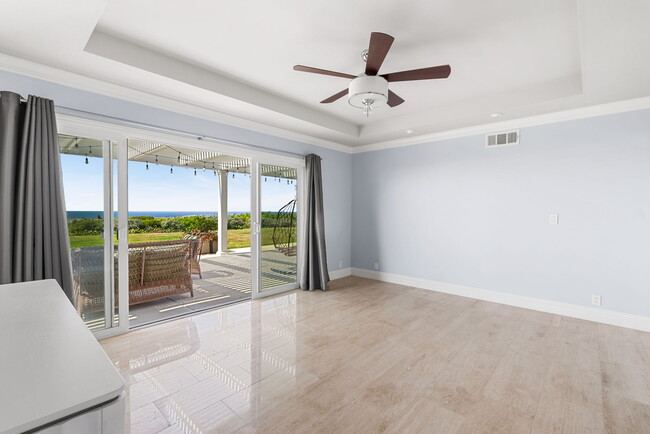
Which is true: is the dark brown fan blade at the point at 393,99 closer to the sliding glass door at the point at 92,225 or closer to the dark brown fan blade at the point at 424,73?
the dark brown fan blade at the point at 424,73

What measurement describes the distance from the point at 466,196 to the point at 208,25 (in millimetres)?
3808

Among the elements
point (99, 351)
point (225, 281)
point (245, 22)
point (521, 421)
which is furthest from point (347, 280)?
point (99, 351)

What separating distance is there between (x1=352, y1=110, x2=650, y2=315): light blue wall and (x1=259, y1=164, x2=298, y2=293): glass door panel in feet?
5.00

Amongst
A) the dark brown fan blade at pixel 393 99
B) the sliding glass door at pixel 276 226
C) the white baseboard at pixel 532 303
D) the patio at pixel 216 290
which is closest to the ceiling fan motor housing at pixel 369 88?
the dark brown fan blade at pixel 393 99

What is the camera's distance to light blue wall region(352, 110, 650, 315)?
332 cm

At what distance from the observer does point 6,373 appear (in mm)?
724

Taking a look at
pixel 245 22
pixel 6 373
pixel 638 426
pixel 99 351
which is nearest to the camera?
pixel 6 373

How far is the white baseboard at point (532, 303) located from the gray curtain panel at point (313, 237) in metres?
1.21

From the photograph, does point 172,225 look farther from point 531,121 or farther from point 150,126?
point 531,121

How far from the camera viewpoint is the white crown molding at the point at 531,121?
10.8 feet

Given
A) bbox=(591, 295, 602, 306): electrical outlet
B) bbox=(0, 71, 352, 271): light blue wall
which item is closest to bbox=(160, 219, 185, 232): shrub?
bbox=(0, 71, 352, 271): light blue wall

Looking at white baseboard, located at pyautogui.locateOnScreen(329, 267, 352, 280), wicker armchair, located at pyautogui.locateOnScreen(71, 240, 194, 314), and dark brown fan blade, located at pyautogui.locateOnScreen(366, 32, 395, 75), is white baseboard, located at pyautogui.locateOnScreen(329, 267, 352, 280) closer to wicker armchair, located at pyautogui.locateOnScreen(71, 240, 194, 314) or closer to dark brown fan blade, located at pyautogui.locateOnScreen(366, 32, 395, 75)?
wicker armchair, located at pyautogui.locateOnScreen(71, 240, 194, 314)

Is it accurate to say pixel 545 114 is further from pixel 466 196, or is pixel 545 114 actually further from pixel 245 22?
pixel 245 22

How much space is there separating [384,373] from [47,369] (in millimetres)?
2173
